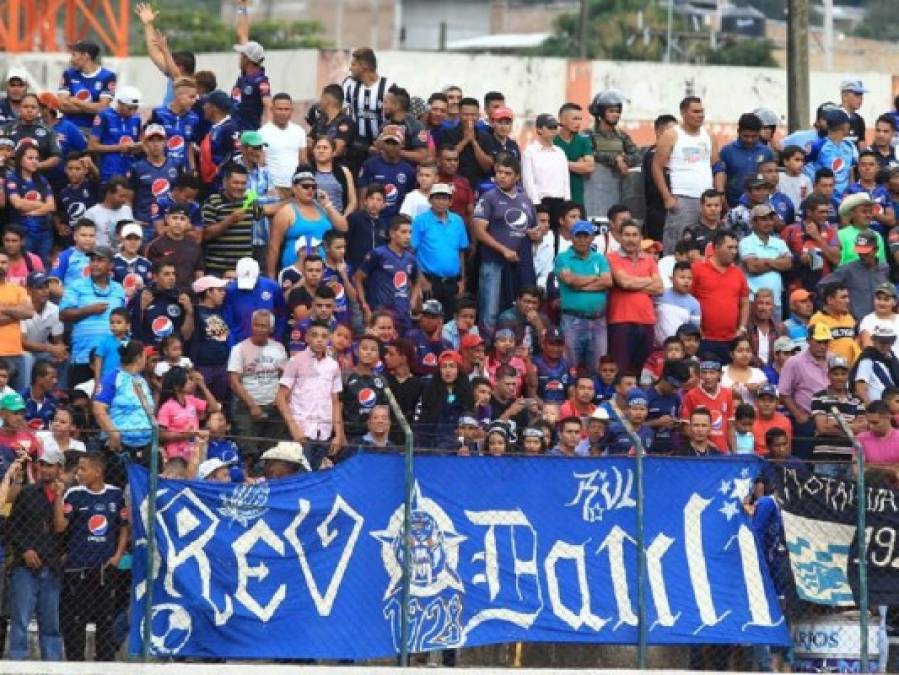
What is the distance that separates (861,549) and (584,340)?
4501mm

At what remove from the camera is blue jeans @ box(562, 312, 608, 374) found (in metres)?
19.4

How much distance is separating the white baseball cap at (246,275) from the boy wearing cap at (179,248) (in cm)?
57

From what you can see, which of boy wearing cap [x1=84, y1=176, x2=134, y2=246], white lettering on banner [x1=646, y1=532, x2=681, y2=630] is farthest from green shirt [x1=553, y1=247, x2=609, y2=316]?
white lettering on banner [x1=646, y1=532, x2=681, y2=630]

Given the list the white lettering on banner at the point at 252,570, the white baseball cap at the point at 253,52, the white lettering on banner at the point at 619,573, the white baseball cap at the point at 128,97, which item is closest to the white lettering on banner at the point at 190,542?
the white lettering on banner at the point at 252,570

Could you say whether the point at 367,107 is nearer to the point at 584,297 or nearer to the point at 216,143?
the point at 216,143

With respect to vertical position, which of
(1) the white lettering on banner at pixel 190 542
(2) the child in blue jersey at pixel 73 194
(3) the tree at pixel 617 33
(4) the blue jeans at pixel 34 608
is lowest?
(4) the blue jeans at pixel 34 608

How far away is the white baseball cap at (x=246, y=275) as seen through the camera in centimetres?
1830

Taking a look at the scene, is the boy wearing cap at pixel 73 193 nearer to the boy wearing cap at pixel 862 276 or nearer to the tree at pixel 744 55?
the boy wearing cap at pixel 862 276

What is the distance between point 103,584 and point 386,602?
6.30 feet

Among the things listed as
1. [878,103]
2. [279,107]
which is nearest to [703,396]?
[279,107]

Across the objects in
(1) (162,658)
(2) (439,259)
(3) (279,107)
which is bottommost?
(1) (162,658)

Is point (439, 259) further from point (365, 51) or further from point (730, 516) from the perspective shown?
point (730, 516)

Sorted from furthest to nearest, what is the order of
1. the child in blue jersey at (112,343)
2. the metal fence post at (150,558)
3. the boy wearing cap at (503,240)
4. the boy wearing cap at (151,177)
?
the boy wearing cap at (503,240) → the boy wearing cap at (151,177) → the child in blue jersey at (112,343) → the metal fence post at (150,558)

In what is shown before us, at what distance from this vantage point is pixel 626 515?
15.4 m
